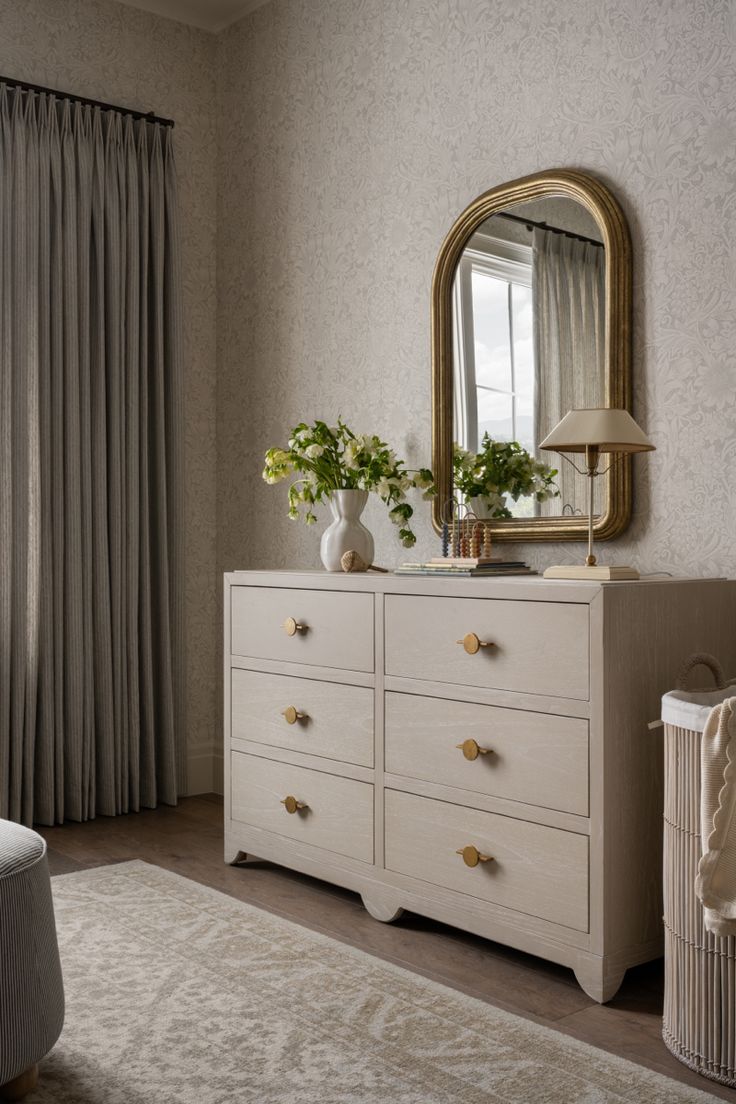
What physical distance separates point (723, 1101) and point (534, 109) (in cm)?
238

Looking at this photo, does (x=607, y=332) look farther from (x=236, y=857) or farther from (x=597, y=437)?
(x=236, y=857)

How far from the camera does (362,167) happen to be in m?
3.46

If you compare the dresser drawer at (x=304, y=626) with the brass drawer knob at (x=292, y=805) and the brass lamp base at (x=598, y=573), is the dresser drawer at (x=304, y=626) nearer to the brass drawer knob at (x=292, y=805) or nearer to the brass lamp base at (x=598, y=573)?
the brass drawer knob at (x=292, y=805)

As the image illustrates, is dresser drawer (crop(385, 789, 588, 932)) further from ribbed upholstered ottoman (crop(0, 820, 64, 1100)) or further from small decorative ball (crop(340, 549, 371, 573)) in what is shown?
ribbed upholstered ottoman (crop(0, 820, 64, 1100))

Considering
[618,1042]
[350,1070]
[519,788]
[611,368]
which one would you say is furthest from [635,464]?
[350,1070]

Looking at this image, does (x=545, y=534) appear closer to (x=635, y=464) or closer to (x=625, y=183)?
(x=635, y=464)

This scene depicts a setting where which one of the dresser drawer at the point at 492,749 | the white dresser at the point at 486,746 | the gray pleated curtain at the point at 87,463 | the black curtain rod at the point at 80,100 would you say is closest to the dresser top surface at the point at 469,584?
the white dresser at the point at 486,746

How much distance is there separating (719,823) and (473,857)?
0.71m

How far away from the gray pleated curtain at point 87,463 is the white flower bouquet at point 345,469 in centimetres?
83

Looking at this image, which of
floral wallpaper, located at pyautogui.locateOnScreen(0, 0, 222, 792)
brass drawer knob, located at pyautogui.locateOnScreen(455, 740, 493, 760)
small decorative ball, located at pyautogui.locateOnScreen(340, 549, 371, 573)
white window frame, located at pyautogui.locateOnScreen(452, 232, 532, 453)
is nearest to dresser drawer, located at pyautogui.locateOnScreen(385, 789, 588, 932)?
brass drawer knob, located at pyautogui.locateOnScreen(455, 740, 493, 760)

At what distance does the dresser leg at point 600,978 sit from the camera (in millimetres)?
2129

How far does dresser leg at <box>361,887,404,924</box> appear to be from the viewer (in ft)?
8.48

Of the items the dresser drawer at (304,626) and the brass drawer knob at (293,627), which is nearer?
the dresser drawer at (304,626)

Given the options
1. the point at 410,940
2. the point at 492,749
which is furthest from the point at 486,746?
the point at 410,940
